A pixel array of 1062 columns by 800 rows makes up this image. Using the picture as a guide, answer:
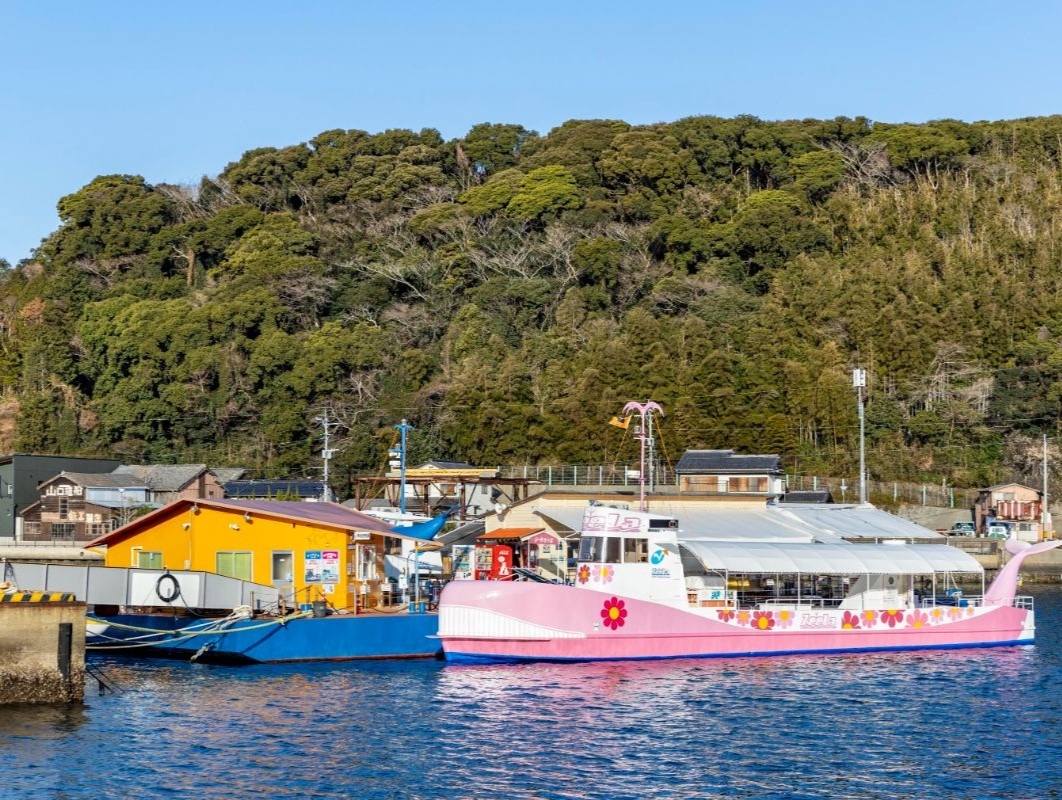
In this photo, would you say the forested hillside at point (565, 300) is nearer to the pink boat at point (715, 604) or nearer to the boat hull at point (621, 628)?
the pink boat at point (715, 604)

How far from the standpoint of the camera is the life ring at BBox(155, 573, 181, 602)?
36.3 m

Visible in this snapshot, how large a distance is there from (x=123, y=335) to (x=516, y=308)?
102 feet

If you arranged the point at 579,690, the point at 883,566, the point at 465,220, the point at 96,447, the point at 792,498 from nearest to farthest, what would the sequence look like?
the point at 579,690
the point at 883,566
the point at 792,498
the point at 96,447
the point at 465,220

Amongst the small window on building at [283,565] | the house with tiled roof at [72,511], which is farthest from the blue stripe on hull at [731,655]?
the house with tiled roof at [72,511]

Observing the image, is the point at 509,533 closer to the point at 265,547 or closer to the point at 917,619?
the point at 917,619

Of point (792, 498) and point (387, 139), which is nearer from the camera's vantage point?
point (792, 498)

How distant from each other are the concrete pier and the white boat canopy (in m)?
18.3

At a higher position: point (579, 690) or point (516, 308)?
point (516, 308)

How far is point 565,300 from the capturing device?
104 m

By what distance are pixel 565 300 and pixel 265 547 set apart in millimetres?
66991

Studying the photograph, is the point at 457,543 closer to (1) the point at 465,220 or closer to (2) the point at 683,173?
(1) the point at 465,220

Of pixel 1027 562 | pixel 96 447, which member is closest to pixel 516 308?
pixel 96 447

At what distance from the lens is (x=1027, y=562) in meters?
78.4

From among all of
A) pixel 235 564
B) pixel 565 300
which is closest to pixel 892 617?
pixel 235 564
